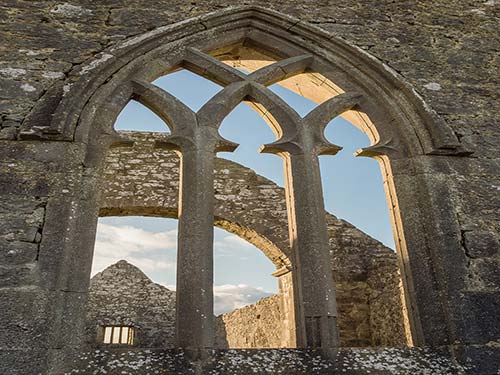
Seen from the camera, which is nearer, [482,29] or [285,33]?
[285,33]

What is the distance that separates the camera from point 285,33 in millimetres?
4133

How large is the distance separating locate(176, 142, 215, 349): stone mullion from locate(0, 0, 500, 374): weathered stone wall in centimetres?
61

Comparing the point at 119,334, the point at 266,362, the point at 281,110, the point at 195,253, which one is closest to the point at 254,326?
the point at 119,334

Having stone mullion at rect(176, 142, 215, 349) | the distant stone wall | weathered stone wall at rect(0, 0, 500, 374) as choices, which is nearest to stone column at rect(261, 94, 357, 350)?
stone mullion at rect(176, 142, 215, 349)

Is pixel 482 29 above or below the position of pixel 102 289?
above

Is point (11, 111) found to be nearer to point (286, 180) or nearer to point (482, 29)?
point (286, 180)

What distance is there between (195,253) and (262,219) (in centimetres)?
558

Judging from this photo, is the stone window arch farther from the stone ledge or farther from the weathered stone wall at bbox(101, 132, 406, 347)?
the weathered stone wall at bbox(101, 132, 406, 347)

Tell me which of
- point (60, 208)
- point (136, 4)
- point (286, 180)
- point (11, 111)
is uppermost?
point (136, 4)

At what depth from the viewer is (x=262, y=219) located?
8.46 metres

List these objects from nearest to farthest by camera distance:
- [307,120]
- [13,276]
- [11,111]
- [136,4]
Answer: [13,276]
[11,111]
[307,120]
[136,4]

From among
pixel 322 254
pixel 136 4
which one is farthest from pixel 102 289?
pixel 322 254

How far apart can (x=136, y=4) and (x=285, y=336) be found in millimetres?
6446

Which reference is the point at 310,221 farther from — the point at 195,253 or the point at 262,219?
the point at 262,219
